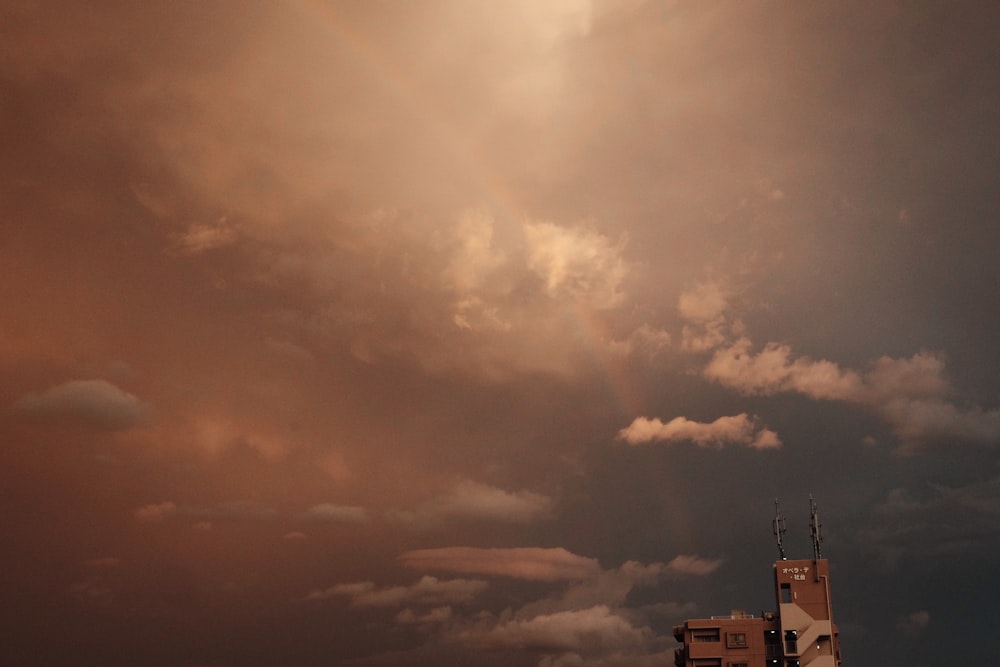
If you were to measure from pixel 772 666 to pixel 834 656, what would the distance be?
7.66 meters

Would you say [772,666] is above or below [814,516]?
below

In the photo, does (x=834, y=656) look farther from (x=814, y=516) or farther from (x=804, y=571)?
(x=814, y=516)

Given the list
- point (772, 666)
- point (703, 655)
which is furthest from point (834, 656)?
point (703, 655)

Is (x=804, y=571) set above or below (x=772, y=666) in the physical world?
above

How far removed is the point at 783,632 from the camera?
12125cm

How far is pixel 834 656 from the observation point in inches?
4724

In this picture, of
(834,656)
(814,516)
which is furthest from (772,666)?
(814,516)

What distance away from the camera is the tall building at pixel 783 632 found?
12075 centimetres

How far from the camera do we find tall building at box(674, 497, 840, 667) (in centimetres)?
12075

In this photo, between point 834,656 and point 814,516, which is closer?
point 834,656

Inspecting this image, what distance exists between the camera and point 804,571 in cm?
12375

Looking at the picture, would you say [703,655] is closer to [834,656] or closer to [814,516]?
[834,656]

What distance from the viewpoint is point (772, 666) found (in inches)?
4830

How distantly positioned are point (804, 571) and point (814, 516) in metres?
9.29
